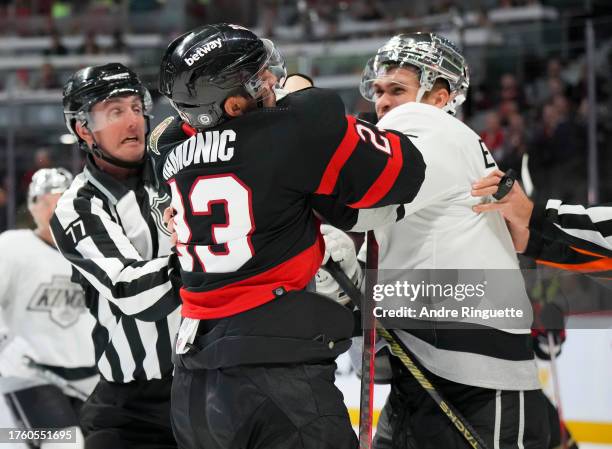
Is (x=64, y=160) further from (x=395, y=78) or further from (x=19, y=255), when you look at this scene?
(x=395, y=78)

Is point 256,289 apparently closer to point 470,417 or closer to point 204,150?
point 204,150

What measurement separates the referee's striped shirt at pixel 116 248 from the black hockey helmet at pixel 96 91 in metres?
0.09

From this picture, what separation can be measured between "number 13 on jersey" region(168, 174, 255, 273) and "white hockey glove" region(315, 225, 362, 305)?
390 millimetres

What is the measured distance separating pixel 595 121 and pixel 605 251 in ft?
9.95

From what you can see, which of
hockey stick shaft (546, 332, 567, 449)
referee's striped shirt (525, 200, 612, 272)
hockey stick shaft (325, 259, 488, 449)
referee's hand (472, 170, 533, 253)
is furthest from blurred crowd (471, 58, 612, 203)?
hockey stick shaft (325, 259, 488, 449)

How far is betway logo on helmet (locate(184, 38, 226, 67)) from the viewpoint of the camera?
1.62 meters

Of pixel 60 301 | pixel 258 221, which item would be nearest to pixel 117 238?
pixel 258 221

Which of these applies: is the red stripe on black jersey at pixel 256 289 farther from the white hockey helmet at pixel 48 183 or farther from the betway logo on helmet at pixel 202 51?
the white hockey helmet at pixel 48 183

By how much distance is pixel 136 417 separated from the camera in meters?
2.29

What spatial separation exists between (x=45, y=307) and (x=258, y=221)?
2.29m

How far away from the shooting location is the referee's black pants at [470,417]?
191 cm

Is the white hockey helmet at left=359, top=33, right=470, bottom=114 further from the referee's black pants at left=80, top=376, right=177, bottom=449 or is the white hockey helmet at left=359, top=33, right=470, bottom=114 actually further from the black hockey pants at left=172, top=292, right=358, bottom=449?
the referee's black pants at left=80, top=376, right=177, bottom=449

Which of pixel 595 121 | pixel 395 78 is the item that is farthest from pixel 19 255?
pixel 595 121

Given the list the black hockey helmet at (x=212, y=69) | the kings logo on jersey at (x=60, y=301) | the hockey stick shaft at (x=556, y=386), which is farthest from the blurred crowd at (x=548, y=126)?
the black hockey helmet at (x=212, y=69)
